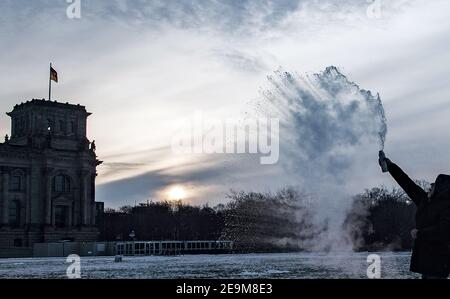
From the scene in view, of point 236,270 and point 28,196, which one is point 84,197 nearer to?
point 28,196

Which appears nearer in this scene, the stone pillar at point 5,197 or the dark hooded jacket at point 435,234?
the dark hooded jacket at point 435,234

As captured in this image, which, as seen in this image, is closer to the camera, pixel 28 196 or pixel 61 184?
pixel 28 196

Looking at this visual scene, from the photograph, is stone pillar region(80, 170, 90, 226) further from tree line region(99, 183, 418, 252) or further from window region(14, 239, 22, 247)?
tree line region(99, 183, 418, 252)

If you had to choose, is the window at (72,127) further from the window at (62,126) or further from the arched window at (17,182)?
the arched window at (17,182)

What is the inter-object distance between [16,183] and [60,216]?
33.4 ft

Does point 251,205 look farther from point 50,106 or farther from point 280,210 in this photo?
point 50,106

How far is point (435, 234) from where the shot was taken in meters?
10.9

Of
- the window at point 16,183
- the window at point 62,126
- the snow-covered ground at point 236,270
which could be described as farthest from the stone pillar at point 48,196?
the snow-covered ground at point 236,270

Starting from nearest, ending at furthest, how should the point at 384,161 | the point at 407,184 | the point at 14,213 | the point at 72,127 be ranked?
the point at 407,184, the point at 384,161, the point at 14,213, the point at 72,127

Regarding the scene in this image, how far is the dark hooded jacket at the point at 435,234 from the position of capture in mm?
10891

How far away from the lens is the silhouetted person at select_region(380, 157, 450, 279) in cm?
1089

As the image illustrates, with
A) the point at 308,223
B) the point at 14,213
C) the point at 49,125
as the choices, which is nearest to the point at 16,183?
the point at 14,213
